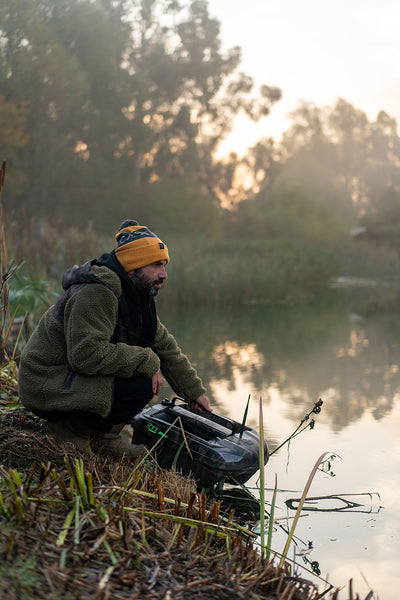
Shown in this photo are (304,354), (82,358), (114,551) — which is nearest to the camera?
(114,551)

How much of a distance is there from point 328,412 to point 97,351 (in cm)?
257

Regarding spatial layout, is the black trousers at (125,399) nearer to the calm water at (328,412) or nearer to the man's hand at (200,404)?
the man's hand at (200,404)

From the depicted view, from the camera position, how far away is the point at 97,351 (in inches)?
99.3

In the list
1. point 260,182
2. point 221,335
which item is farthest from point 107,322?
point 260,182

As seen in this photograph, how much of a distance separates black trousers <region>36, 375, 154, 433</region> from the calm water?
0.76m

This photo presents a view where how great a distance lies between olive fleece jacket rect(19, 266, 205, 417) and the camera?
99.8 inches

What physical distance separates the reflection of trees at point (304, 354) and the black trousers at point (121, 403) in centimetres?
196

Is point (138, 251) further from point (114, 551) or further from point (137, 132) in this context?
point (137, 132)

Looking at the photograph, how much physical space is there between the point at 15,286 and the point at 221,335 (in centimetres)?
387

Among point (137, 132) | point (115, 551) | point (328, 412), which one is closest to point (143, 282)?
point (115, 551)

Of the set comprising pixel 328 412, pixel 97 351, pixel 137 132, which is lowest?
pixel 97 351

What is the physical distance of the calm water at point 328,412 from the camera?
2545mm

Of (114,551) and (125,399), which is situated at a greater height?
(125,399)

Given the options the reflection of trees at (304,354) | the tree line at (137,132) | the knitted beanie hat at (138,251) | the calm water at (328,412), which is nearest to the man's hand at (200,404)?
the calm water at (328,412)
